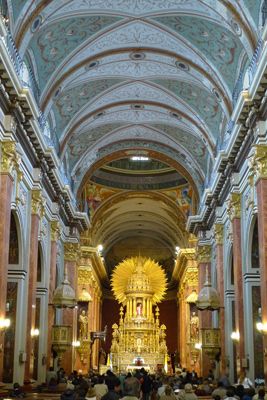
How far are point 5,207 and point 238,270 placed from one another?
6.66m

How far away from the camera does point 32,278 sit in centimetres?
1564

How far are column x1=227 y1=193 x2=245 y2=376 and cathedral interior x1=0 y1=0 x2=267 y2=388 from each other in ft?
0.10

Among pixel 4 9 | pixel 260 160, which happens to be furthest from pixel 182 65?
pixel 4 9

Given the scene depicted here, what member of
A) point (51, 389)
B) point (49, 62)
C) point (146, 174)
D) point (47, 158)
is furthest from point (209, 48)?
point (146, 174)

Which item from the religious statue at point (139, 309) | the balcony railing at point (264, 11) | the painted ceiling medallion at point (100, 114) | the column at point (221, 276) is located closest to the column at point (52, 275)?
the painted ceiling medallion at point (100, 114)

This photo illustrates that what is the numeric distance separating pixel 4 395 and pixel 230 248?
8.84 m

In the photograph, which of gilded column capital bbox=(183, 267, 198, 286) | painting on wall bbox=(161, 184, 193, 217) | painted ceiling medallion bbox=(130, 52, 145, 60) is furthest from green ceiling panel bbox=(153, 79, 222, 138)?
gilded column capital bbox=(183, 267, 198, 286)

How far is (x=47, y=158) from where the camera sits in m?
16.6

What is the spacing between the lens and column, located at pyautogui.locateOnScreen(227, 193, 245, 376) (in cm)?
1498

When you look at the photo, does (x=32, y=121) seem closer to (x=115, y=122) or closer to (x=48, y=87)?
(x=48, y=87)

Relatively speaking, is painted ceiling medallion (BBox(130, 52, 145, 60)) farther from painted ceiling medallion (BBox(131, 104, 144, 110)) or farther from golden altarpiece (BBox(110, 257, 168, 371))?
golden altarpiece (BBox(110, 257, 168, 371))

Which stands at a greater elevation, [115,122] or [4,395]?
[115,122]

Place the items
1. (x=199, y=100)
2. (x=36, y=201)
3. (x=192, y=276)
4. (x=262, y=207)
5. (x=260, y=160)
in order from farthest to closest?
(x=192, y=276), (x=199, y=100), (x=36, y=201), (x=260, y=160), (x=262, y=207)

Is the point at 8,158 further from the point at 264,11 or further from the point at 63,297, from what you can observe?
the point at 63,297
